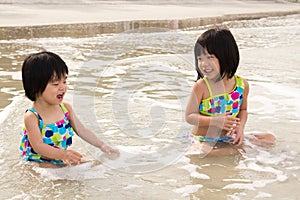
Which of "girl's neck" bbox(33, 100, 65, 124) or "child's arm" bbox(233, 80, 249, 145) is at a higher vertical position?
"girl's neck" bbox(33, 100, 65, 124)

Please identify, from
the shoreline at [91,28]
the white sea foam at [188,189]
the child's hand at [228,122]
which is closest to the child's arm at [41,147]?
the white sea foam at [188,189]

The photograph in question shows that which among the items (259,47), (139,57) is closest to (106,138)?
(139,57)

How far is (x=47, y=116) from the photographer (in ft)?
11.3

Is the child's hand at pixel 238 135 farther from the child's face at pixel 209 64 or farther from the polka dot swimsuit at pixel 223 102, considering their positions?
the child's face at pixel 209 64

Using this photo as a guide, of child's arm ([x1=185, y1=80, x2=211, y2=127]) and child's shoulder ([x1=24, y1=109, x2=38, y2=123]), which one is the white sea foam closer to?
child's arm ([x1=185, y1=80, x2=211, y2=127])

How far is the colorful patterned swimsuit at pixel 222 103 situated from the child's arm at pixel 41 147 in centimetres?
119

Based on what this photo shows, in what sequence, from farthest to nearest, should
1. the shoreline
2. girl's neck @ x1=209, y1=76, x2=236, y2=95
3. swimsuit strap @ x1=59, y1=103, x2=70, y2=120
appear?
the shoreline, girl's neck @ x1=209, y1=76, x2=236, y2=95, swimsuit strap @ x1=59, y1=103, x2=70, y2=120

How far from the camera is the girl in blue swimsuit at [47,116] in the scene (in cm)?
327

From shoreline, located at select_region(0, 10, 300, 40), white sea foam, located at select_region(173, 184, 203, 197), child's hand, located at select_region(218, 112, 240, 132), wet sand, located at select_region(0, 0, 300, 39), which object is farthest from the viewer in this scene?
wet sand, located at select_region(0, 0, 300, 39)

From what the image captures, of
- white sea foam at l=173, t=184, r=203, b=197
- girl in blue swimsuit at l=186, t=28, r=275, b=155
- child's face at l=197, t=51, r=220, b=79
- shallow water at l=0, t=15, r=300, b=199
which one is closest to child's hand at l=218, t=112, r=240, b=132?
girl in blue swimsuit at l=186, t=28, r=275, b=155

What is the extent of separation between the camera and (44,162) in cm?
344

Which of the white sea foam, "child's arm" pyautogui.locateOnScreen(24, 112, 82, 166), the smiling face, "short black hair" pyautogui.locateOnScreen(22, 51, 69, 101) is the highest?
"short black hair" pyautogui.locateOnScreen(22, 51, 69, 101)

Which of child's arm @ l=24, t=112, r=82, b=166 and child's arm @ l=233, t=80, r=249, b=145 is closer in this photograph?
child's arm @ l=24, t=112, r=82, b=166

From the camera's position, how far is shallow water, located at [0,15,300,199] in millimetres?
3170
